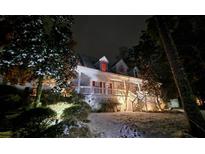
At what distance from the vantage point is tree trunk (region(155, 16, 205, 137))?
389cm

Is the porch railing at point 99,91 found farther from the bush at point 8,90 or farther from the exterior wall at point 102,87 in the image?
the bush at point 8,90

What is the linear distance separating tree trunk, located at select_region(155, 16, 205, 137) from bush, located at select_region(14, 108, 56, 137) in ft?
11.1

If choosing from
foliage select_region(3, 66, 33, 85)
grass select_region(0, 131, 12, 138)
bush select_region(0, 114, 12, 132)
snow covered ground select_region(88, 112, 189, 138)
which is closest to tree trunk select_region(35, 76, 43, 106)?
foliage select_region(3, 66, 33, 85)

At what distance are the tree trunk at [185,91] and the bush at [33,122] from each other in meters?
3.40

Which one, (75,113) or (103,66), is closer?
(75,113)

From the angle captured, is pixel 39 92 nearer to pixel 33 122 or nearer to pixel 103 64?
pixel 33 122

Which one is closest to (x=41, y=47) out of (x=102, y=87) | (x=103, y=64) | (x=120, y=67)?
(x=102, y=87)

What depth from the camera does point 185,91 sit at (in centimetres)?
420

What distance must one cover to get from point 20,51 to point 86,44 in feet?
7.05

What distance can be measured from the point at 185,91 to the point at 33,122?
3892 mm
